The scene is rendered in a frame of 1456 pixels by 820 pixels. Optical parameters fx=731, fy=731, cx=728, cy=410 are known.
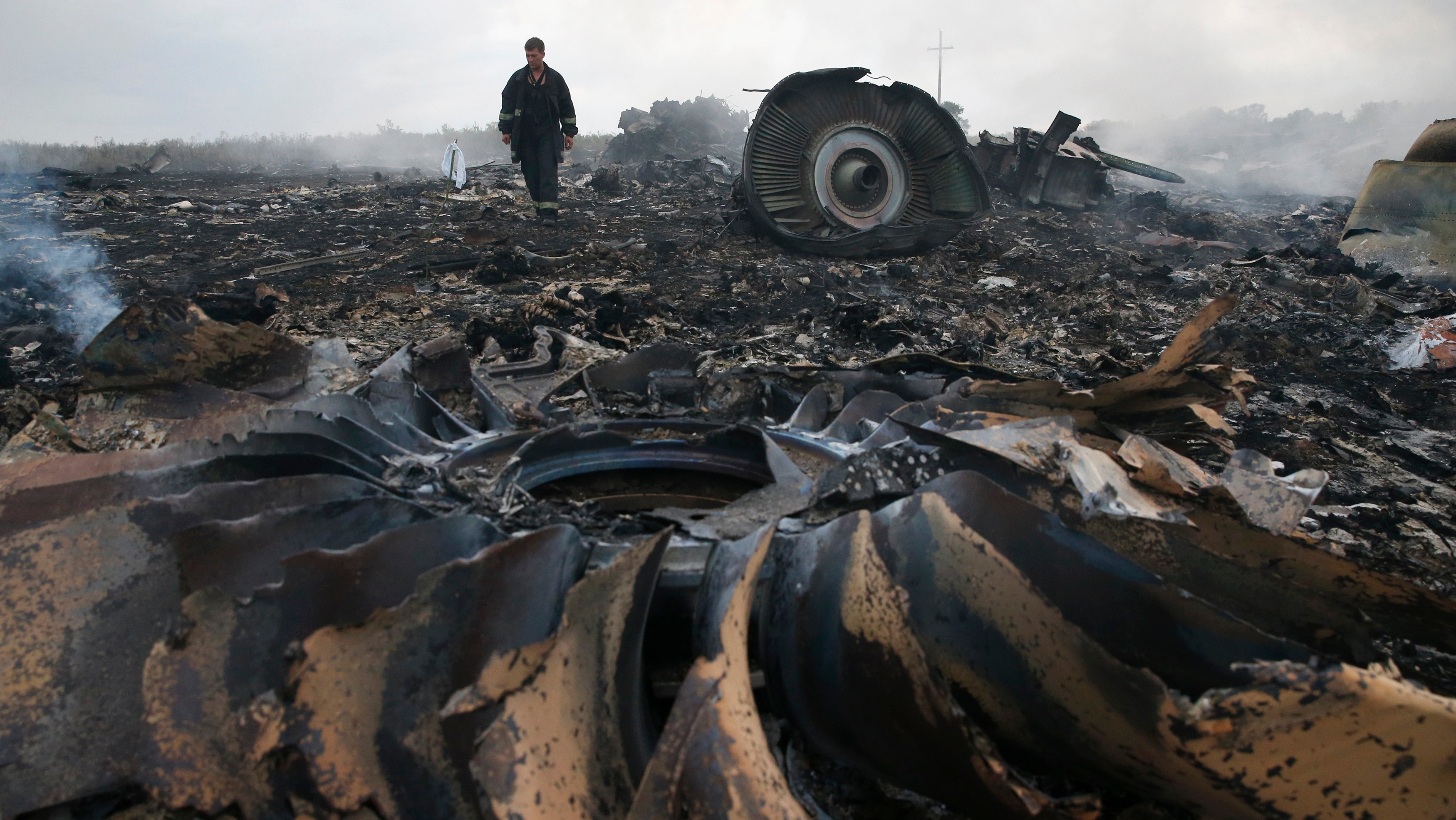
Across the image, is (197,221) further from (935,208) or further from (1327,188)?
(1327,188)

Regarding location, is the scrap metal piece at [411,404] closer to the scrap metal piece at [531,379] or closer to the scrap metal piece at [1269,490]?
the scrap metal piece at [531,379]

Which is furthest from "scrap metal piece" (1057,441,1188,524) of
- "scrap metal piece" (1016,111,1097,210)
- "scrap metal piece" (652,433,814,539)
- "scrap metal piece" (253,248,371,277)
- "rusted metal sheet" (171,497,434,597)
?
"scrap metal piece" (1016,111,1097,210)

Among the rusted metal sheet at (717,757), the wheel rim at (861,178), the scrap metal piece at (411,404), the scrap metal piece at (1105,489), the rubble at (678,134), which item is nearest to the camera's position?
the rusted metal sheet at (717,757)

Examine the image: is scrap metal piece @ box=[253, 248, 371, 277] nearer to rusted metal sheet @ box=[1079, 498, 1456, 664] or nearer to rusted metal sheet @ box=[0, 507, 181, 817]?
rusted metal sheet @ box=[0, 507, 181, 817]

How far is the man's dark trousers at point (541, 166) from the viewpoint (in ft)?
29.7

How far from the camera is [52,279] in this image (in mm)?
6395

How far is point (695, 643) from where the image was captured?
4.75 feet

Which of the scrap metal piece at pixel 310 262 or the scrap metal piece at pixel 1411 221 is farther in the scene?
the scrap metal piece at pixel 1411 221

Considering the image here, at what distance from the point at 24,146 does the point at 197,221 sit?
14.4m

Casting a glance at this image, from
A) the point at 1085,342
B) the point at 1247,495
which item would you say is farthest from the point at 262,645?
the point at 1085,342

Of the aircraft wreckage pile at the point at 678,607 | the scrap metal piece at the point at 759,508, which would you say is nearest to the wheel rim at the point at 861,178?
the aircraft wreckage pile at the point at 678,607

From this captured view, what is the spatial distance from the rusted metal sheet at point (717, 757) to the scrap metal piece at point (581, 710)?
151mm

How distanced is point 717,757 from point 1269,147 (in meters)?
36.6

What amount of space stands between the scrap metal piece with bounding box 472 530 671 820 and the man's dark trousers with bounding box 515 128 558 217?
28.8 ft
